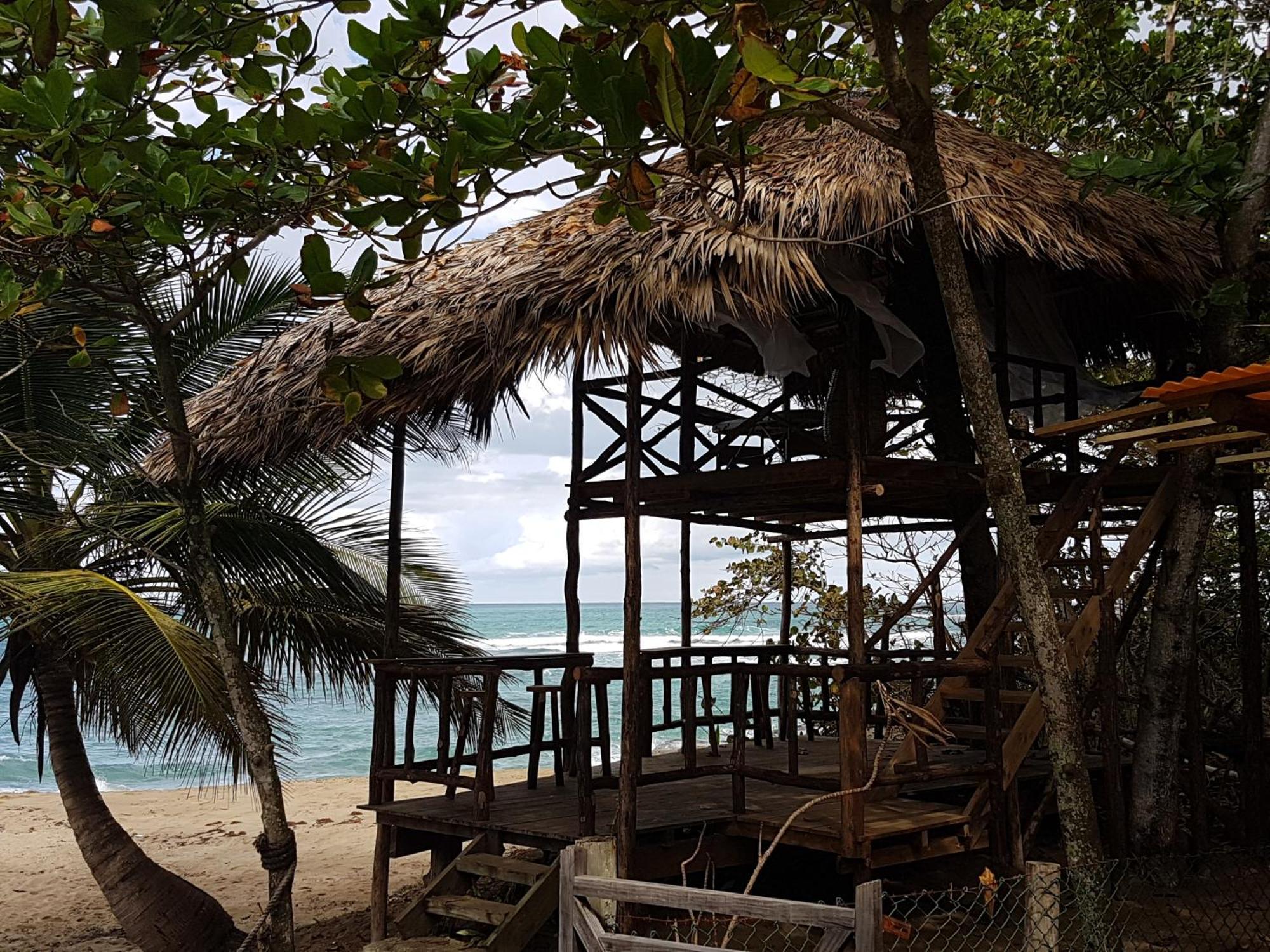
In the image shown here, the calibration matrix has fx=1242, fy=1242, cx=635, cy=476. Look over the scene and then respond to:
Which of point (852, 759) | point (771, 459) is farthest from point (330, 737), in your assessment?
point (852, 759)

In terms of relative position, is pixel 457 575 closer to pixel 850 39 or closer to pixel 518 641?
pixel 850 39

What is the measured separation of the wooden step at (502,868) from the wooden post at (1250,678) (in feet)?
13.6

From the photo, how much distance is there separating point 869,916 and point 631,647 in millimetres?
2715

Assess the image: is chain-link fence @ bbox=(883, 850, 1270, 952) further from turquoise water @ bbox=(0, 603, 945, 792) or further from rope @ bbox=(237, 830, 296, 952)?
turquoise water @ bbox=(0, 603, 945, 792)

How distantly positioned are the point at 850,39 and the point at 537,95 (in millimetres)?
1772

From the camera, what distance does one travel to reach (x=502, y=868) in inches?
234

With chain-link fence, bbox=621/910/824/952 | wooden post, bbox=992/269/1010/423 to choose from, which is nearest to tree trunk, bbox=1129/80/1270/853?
wooden post, bbox=992/269/1010/423

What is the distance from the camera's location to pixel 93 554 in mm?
7777

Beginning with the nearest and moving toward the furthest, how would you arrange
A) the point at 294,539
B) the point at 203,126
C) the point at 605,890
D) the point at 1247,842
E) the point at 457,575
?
the point at 605,890 → the point at 203,126 → the point at 1247,842 → the point at 294,539 → the point at 457,575

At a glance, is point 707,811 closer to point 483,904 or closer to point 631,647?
point 631,647

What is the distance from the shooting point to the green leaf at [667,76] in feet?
9.56

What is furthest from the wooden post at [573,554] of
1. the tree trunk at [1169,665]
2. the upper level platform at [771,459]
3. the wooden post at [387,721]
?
the tree trunk at [1169,665]

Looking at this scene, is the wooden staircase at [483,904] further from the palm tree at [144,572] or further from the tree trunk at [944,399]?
the tree trunk at [944,399]

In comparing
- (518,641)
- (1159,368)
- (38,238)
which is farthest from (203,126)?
(518,641)
